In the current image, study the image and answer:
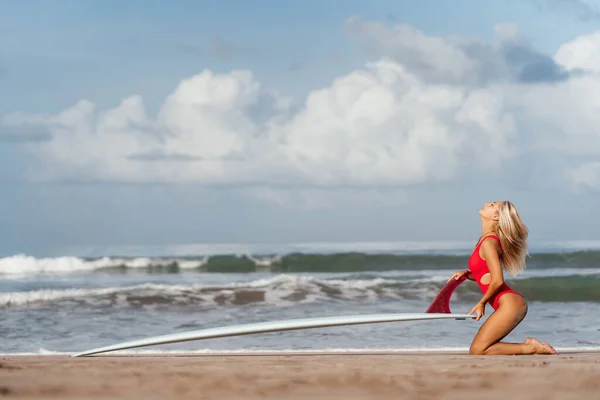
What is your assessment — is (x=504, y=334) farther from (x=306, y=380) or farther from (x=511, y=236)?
(x=306, y=380)

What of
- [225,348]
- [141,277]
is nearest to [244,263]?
[141,277]

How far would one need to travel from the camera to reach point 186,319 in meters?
10.2

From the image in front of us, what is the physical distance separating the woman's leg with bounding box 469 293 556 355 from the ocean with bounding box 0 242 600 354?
2066 millimetres

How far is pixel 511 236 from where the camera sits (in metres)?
4.84

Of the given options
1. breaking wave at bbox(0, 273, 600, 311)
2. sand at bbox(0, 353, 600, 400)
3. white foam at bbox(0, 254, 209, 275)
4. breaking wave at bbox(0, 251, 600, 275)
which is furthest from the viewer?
white foam at bbox(0, 254, 209, 275)

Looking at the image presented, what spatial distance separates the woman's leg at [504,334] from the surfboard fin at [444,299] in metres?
0.30

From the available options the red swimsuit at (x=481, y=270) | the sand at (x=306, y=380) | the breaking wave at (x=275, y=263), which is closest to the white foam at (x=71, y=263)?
the breaking wave at (x=275, y=263)

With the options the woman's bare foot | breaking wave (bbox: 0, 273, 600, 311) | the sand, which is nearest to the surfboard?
the woman's bare foot

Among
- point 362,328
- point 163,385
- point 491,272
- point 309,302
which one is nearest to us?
point 163,385

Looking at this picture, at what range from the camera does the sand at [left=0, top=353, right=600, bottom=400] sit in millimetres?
3639

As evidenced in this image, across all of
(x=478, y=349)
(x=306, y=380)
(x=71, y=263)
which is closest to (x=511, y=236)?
(x=478, y=349)

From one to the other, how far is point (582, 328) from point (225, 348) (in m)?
4.16

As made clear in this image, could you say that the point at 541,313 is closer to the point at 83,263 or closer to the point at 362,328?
the point at 362,328

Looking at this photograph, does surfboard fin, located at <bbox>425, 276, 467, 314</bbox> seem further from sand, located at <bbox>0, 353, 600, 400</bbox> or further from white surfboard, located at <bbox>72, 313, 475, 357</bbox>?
sand, located at <bbox>0, 353, 600, 400</bbox>
